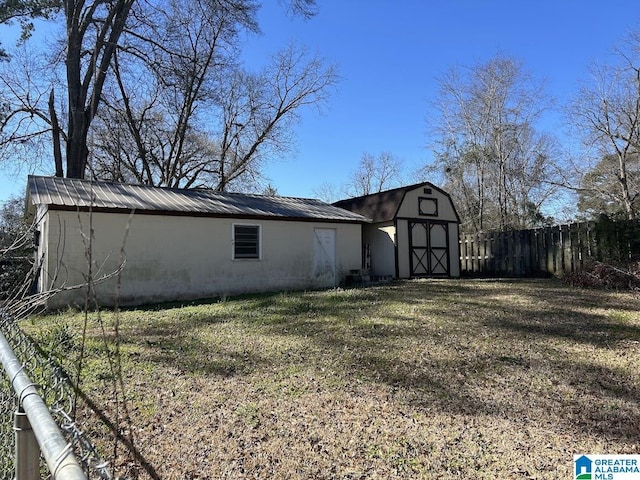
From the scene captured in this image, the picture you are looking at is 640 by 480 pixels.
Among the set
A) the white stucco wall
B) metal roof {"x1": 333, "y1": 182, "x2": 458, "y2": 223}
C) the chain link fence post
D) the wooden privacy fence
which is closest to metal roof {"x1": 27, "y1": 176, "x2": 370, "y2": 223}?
the white stucco wall

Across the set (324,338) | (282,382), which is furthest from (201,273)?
(282,382)

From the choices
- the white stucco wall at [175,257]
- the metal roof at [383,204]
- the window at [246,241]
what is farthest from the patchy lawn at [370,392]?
the metal roof at [383,204]

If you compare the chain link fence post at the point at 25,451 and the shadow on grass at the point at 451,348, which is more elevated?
the chain link fence post at the point at 25,451

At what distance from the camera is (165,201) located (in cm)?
1177

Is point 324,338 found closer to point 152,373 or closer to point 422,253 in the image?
point 152,373

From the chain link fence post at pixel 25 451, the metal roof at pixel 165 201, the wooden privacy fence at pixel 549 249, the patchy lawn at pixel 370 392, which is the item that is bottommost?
the patchy lawn at pixel 370 392

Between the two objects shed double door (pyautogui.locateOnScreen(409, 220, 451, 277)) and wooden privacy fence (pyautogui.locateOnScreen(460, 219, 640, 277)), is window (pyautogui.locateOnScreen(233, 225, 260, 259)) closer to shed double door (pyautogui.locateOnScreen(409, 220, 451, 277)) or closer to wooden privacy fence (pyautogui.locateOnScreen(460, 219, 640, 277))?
shed double door (pyautogui.locateOnScreen(409, 220, 451, 277))

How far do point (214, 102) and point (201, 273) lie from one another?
14289mm

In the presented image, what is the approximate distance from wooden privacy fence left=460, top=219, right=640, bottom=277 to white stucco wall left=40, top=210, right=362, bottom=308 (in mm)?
6969

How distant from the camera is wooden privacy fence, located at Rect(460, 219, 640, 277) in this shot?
1123 cm

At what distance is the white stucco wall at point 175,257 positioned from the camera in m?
9.88

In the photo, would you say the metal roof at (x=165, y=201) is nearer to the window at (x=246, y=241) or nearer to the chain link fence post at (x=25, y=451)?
the window at (x=246, y=241)

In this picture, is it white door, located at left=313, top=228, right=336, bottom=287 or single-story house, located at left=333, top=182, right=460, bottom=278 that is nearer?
white door, located at left=313, top=228, right=336, bottom=287

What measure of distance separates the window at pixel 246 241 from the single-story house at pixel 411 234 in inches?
189
